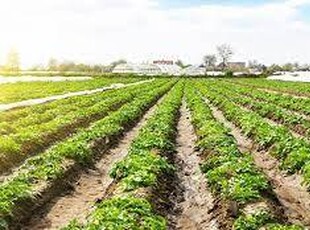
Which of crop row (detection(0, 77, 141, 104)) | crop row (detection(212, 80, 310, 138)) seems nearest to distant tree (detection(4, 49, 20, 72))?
crop row (detection(0, 77, 141, 104))

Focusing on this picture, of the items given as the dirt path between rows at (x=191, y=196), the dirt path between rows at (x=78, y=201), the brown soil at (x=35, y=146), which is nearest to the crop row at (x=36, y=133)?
the brown soil at (x=35, y=146)

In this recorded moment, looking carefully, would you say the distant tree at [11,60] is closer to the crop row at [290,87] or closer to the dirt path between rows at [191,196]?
the crop row at [290,87]

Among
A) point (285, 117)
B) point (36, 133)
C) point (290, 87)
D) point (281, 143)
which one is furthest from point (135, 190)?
point (290, 87)

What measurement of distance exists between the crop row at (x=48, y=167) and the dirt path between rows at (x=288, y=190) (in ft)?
16.7

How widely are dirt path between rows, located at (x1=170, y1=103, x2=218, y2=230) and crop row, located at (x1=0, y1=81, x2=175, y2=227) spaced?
2.74 meters

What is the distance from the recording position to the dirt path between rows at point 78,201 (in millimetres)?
11344

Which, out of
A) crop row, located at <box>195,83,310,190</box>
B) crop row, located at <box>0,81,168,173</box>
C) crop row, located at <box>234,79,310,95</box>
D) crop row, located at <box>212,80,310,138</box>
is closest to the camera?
crop row, located at <box>195,83,310,190</box>

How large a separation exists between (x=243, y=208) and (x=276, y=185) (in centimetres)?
409

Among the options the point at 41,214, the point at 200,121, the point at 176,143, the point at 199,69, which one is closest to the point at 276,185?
the point at 41,214

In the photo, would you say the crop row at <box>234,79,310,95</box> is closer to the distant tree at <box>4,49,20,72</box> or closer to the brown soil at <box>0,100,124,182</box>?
the brown soil at <box>0,100,124,182</box>

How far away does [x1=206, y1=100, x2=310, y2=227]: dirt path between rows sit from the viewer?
11.7 m

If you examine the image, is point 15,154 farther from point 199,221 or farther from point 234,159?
point 199,221

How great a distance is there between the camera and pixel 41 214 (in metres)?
11.9

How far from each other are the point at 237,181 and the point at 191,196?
1.69m
